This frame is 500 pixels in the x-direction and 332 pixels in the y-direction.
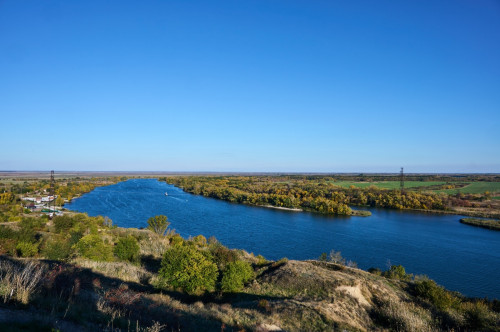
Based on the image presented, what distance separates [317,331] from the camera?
1205 cm

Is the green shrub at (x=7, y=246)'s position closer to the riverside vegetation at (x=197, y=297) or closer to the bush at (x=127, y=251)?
the riverside vegetation at (x=197, y=297)

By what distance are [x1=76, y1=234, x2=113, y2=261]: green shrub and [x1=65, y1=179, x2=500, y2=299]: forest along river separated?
916 inches

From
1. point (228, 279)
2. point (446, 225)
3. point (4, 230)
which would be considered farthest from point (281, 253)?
point (446, 225)

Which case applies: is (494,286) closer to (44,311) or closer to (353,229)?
(353,229)

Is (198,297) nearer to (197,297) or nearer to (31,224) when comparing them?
(197,297)

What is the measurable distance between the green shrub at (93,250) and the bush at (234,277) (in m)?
10.4

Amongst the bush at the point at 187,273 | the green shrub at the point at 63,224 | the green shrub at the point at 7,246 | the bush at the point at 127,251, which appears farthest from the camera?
the green shrub at the point at 63,224

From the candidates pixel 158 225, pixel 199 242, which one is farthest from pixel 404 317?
pixel 158 225

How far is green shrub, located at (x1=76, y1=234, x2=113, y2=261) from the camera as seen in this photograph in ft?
72.8

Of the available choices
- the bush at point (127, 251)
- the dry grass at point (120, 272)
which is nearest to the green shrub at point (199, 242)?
the bush at point (127, 251)

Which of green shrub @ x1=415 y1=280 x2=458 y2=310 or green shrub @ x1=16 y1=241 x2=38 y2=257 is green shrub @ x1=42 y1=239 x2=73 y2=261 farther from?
green shrub @ x1=415 y1=280 x2=458 y2=310

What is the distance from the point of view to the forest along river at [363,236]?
1466 inches

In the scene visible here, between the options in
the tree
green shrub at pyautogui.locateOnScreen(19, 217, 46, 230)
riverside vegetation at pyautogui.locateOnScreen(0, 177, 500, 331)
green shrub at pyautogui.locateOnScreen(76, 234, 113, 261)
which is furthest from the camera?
the tree

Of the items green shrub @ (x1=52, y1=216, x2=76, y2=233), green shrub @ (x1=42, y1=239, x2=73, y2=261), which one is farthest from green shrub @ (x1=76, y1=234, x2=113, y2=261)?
green shrub @ (x1=52, y1=216, x2=76, y2=233)
